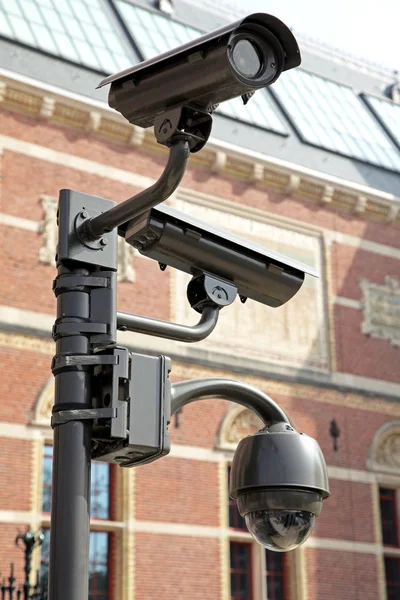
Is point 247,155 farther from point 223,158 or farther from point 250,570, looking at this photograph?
point 250,570

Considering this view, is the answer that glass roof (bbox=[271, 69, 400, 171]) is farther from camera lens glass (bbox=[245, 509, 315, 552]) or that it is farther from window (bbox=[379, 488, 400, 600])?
camera lens glass (bbox=[245, 509, 315, 552])

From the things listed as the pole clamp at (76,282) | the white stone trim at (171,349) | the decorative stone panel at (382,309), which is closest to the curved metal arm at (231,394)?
the pole clamp at (76,282)

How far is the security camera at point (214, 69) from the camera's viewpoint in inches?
114

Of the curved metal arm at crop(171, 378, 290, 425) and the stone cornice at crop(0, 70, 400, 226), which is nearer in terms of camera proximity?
the curved metal arm at crop(171, 378, 290, 425)

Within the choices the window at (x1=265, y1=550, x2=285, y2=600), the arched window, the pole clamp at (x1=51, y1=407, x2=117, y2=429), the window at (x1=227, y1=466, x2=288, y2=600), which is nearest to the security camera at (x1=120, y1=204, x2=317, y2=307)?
the pole clamp at (x1=51, y1=407, x2=117, y2=429)

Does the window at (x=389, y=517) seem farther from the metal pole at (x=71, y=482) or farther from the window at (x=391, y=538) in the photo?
the metal pole at (x=71, y=482)

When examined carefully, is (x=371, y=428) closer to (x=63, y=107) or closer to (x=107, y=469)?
(x=107, y=469)

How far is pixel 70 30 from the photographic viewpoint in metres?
15.5

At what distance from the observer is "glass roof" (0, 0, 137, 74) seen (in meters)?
14.7

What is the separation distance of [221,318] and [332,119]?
5416mm

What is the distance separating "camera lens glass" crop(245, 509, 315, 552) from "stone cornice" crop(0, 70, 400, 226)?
1084 centimetres

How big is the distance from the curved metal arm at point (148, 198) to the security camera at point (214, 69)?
145 mm

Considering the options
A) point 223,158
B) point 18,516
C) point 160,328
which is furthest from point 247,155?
point 160,328

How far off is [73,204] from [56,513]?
94cm
